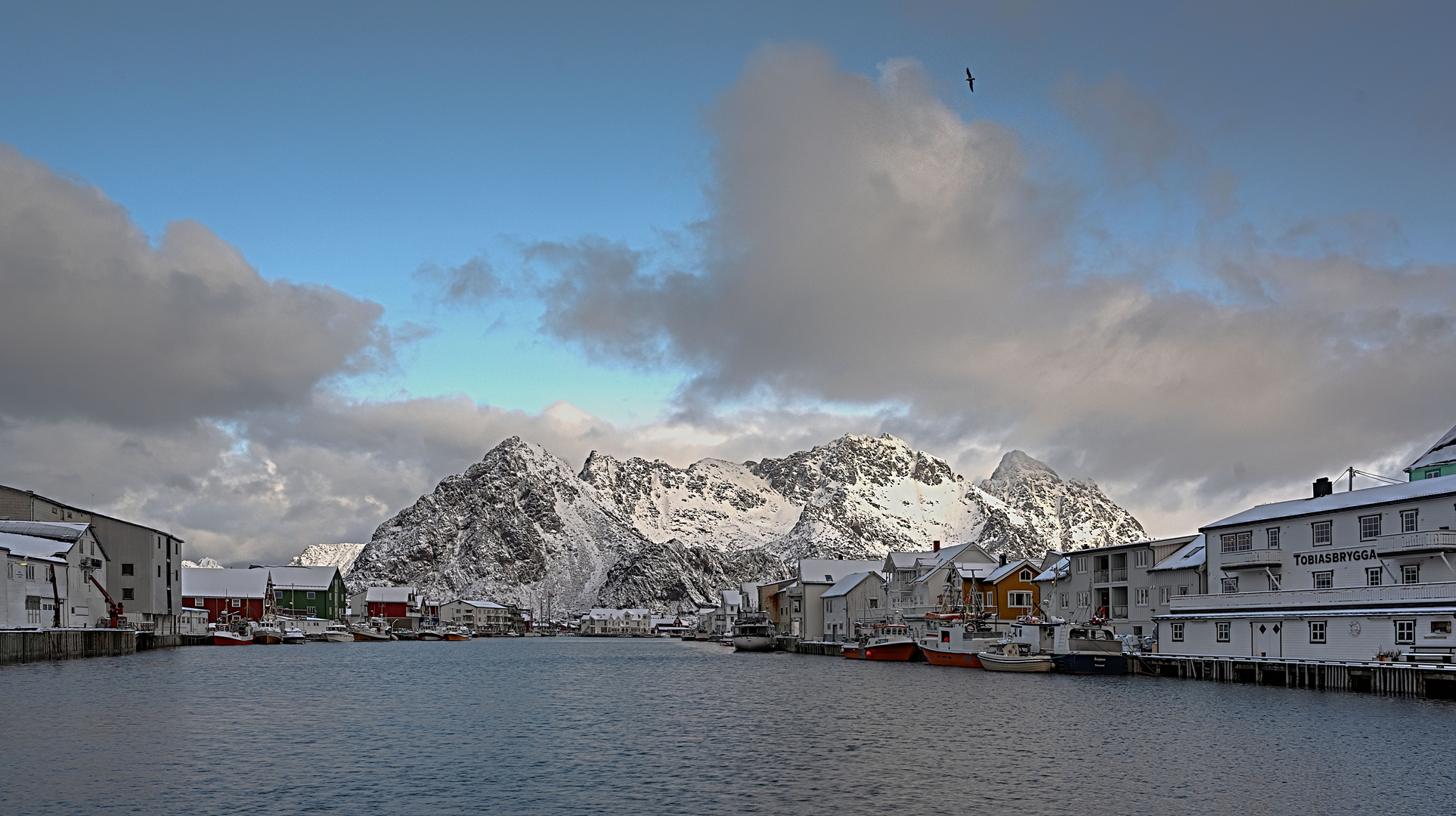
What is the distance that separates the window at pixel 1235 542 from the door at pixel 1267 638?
677 centimetres

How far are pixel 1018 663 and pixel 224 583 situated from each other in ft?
478

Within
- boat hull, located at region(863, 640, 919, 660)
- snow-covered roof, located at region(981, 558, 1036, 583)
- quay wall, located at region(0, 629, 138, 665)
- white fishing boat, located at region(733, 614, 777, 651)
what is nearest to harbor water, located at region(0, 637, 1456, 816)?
quay wall, located at region(0, 629, 138, 665)

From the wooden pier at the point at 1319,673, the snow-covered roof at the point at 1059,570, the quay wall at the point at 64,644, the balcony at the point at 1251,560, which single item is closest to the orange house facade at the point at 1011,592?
the snow-covered roof at the point at 1059,570

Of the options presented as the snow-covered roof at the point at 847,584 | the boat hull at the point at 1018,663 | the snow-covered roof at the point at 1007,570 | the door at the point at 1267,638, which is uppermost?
the snow-covered roof at the point at 1007,570

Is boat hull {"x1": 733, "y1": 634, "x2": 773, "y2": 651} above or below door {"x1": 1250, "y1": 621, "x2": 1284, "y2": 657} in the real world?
below

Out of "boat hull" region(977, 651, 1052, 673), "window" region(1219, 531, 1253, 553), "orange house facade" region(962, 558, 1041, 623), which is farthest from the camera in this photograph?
"orange house facade" region(962, 558, 1041, 623)

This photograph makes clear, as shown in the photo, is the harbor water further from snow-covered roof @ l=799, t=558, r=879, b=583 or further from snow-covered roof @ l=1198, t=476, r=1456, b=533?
snow-covered roof @ l=799, t=558, r=879, b=583

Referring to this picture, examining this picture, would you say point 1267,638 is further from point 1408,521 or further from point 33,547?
point 33,547

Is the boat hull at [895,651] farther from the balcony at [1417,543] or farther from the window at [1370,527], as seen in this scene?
the balcony at [1417,543]

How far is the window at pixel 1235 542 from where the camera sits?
253ft

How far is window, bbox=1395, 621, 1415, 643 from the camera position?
6050cm

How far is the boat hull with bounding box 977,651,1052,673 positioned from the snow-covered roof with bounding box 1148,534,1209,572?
1146 cm

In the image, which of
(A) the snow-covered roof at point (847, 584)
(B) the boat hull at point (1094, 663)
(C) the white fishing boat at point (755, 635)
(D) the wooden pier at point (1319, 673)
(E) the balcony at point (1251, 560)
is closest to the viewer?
(D) the wooden pier at point (1319, 673)

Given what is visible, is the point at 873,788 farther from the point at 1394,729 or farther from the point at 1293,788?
the point at 1394,729
